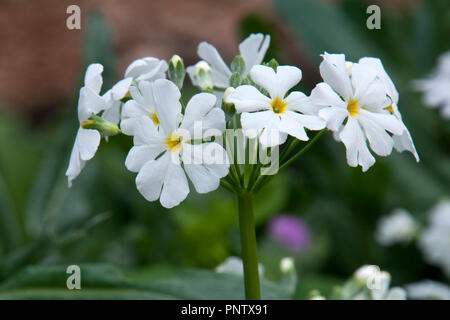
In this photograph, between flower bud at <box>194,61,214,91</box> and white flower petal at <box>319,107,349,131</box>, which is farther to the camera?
flower bud at <box>194,61,214,91</box>

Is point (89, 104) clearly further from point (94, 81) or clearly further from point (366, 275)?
point (366, 275)

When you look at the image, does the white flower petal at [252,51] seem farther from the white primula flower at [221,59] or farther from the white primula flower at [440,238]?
the white primula flower at [440,238]

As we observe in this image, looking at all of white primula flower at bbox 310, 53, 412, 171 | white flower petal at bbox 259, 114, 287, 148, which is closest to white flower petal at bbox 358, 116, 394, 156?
white primula flower at bbox 310, 53, 412, 171

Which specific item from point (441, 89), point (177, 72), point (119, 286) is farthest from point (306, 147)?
point (441, 89)

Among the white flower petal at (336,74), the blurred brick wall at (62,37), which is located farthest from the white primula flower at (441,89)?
the blurred brick wall at (62,37)

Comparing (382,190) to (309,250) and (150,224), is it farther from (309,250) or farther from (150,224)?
(150,224)

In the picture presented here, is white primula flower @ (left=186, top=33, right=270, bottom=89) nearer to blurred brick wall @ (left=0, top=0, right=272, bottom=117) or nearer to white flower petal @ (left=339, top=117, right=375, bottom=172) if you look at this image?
white flower petal @ (left=339, top=117, right=375, bottom=172)

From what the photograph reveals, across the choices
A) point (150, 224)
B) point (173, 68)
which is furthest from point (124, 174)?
point (173, 68)
